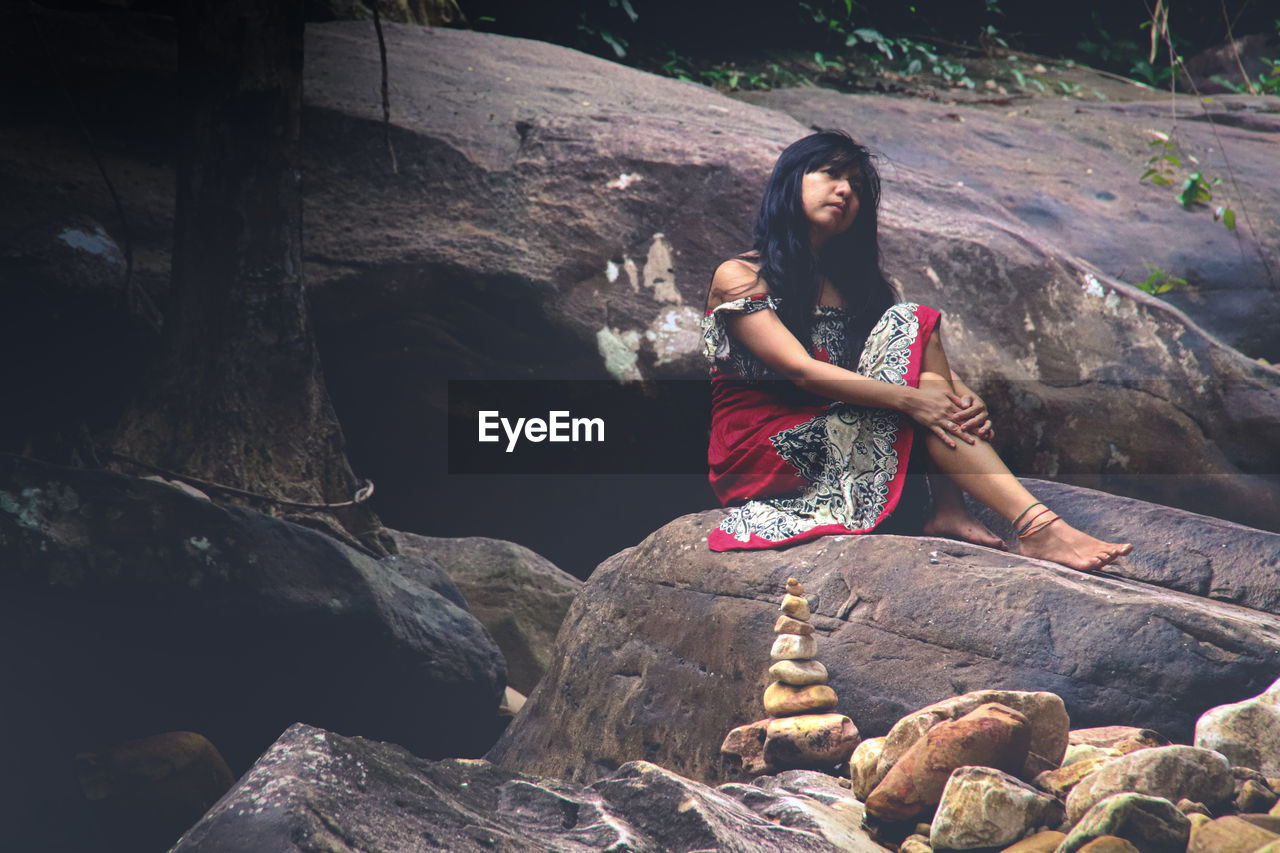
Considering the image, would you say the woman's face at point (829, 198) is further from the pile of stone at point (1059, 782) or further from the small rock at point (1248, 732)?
the small rock at point (1248, 732)

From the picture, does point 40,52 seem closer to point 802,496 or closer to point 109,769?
point 109,769

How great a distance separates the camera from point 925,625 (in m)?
2.92

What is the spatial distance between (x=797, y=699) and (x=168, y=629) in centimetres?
195

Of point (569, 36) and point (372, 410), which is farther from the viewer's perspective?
point (569, 36)

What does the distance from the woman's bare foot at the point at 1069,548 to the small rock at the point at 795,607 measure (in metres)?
0.88

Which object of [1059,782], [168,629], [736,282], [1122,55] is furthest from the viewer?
[1122,55]

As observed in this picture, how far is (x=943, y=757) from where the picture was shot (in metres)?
2.19

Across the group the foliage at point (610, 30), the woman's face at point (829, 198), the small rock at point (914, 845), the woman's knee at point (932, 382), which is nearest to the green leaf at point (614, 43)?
the foliage at point (610, 30)

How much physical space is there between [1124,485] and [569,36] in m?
5.32

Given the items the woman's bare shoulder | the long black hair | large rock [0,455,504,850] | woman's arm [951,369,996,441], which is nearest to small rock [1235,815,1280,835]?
woman's arm [951,369,996,441]

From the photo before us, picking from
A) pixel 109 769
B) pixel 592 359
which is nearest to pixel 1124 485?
pixel 592 359

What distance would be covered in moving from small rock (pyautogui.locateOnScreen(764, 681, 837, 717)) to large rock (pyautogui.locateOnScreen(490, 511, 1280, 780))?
73 millimetres

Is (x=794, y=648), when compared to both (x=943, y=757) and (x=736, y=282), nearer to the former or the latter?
(x=943, y=757)

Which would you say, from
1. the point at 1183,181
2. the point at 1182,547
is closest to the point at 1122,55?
the point at 1183,181
